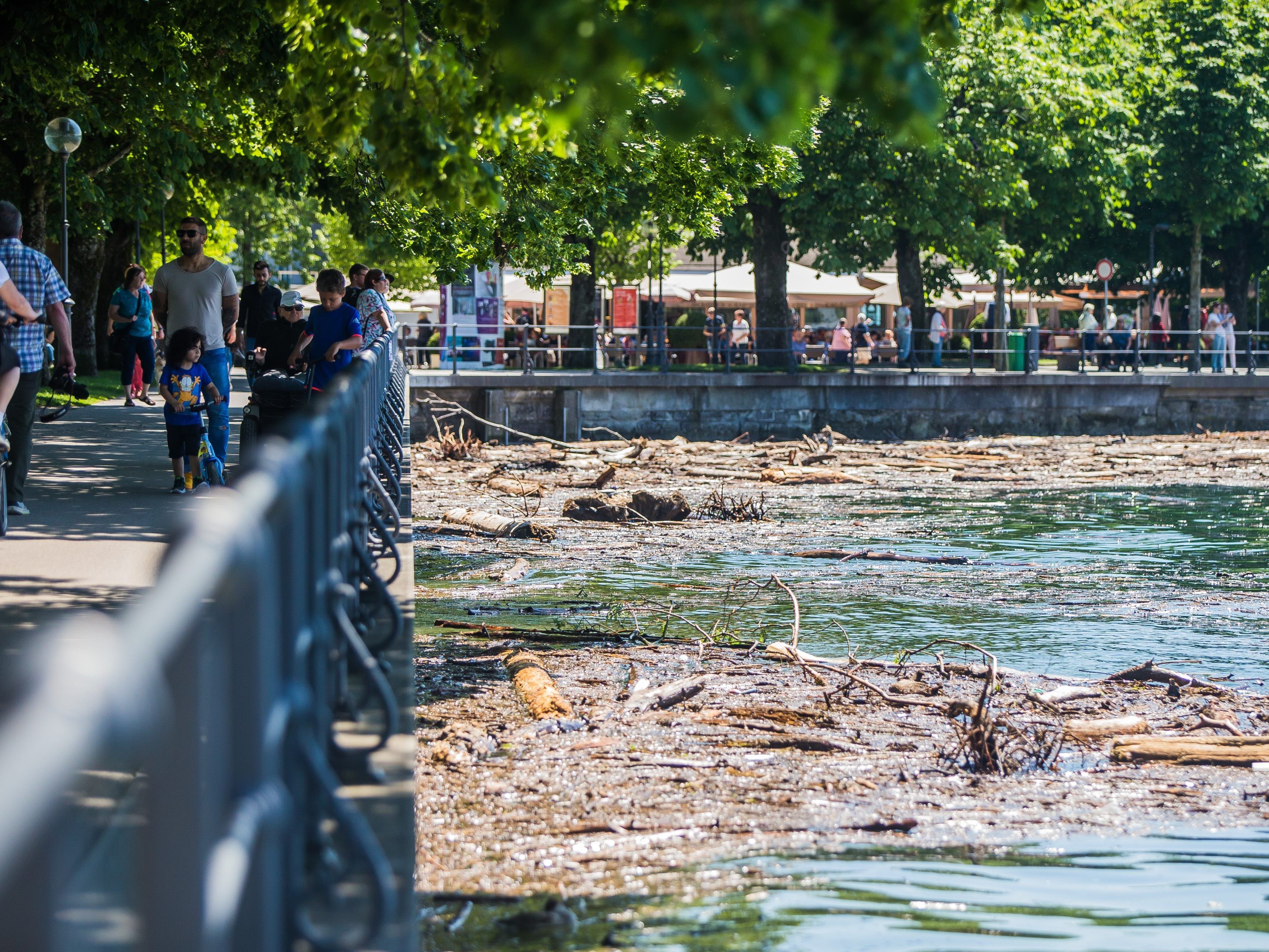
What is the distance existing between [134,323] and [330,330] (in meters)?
8.40

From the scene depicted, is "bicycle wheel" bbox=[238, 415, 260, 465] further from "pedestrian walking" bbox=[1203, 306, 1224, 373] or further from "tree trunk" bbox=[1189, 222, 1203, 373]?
"tree trunk" bbox=[1189, 222, 1203, 373]

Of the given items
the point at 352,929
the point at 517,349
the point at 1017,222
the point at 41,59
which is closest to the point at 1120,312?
the point at 1017,222

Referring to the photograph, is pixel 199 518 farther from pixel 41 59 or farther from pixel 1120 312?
pixel 1120 312

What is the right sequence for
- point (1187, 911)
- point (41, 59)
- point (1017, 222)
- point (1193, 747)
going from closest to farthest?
point (1187, 911), point (1193, 747), point (41, 59), point (1017, 222)

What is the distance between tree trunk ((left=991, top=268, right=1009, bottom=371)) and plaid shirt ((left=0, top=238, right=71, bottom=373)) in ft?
94.6

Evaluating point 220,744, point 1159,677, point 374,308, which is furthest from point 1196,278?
point 220,744

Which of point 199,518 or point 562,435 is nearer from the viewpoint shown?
point 199,518

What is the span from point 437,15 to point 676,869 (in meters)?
6.44

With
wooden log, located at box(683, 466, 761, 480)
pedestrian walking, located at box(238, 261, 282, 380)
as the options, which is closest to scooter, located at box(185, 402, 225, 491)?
pedestrian walking, located at box(238, 261, 282, 380)

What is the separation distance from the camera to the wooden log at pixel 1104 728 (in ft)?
29.3

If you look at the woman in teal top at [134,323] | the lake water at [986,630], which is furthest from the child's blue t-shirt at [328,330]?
the woman in teal top at [134,323]

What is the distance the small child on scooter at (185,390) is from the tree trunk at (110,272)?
23.0 metres

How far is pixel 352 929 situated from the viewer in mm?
2877

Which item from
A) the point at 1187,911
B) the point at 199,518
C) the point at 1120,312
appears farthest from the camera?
the point at 1120,312
